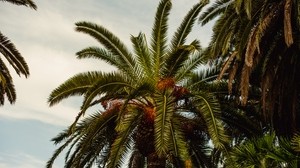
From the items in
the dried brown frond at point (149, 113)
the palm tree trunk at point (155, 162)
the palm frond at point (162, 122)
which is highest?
the dried brown frond at point (149, 113)

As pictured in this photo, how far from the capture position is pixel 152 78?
1612 centimetres

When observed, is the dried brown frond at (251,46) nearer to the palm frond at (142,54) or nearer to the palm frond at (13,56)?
the palm frond at (142,54)

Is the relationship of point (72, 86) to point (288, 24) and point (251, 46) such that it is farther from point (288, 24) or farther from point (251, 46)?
point (288, 24)

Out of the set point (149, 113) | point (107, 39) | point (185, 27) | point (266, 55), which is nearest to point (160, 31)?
point (185, 27)

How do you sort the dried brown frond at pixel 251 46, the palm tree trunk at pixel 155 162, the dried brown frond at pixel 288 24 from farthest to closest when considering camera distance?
the palm tree trunk at pixel 155 162 → the dried brown frond at pixel 251 46 → the dried brown frond at pixel 288 24

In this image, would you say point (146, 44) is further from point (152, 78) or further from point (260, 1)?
point (260, 1)

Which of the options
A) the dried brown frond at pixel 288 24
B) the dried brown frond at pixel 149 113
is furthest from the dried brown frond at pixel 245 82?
the dried brown frond at pixel 149 113

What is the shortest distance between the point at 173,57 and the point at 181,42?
7.39 feet

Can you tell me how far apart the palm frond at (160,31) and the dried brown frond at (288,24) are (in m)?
4.99

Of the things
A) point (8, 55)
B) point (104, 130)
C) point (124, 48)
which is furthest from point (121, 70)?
point (8, 55)

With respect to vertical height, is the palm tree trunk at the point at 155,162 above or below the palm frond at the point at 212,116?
below

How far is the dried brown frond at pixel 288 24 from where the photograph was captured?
12.1 m

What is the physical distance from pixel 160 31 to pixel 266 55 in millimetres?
4008

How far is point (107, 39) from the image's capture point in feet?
55.6
